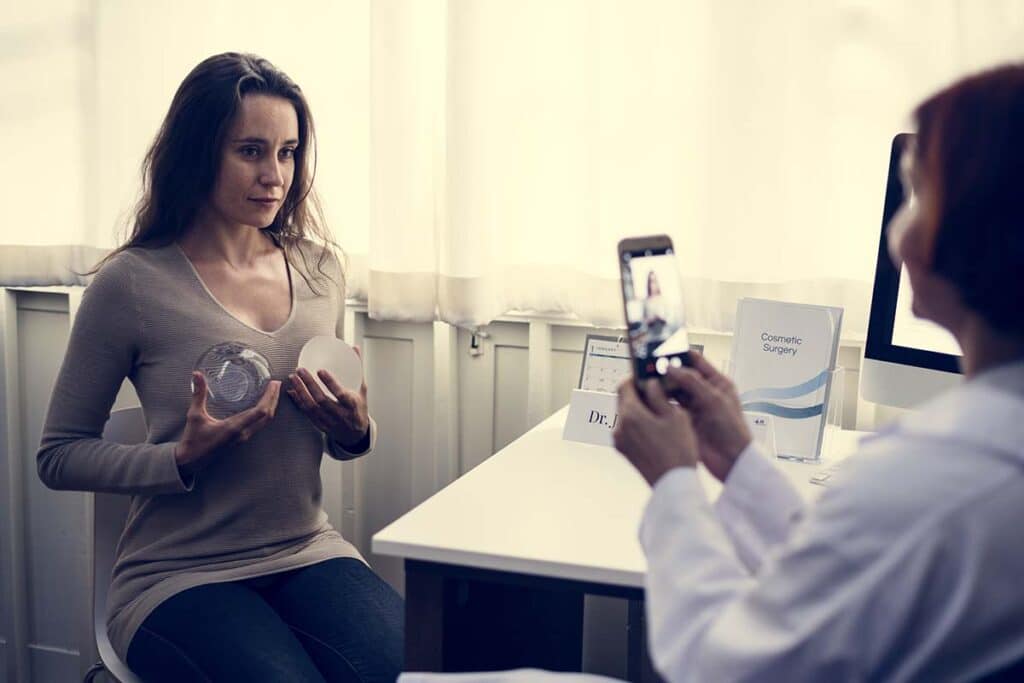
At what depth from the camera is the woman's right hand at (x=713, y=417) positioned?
1.07 m

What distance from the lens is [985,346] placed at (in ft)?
2.67

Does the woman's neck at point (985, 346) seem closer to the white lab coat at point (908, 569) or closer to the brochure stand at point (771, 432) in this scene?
the white lab coat at point (908, 569)

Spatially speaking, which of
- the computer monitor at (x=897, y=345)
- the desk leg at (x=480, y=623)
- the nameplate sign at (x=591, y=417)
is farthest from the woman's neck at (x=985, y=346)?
the nameplate sign at (x=591, y=417)

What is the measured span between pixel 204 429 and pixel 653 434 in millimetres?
808

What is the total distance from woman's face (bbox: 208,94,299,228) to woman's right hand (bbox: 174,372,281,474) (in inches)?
11.8

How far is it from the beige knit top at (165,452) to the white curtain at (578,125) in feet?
1.47

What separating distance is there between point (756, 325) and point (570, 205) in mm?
431

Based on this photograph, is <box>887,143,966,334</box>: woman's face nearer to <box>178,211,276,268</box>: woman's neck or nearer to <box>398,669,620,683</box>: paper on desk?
<box>398,669,620,683</box>: paper on desk

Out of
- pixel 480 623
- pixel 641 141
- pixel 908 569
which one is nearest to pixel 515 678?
pixel 480 623

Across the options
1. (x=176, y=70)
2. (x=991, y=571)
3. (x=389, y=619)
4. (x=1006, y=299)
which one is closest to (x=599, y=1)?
(x=176, y=70)

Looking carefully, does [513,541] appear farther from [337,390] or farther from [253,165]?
[253,165]

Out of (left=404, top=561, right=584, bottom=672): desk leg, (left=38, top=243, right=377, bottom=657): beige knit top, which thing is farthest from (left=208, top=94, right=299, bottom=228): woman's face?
(left=404, top=561, right=584, bottom=672): desk leg

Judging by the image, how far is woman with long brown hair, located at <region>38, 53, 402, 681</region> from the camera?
5.20ft

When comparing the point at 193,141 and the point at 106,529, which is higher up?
the point at 193,141
